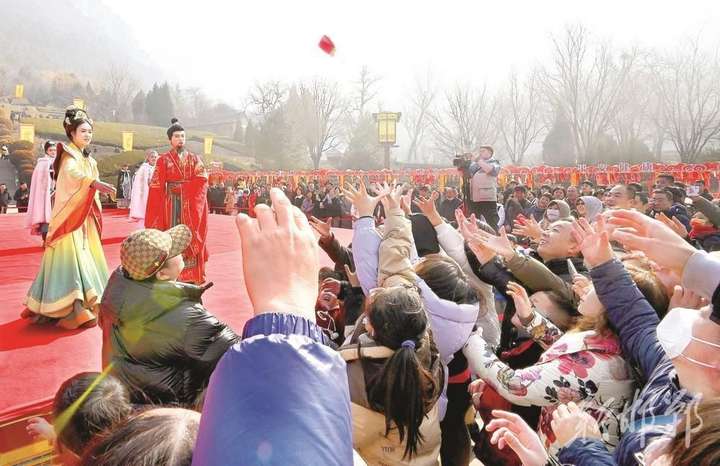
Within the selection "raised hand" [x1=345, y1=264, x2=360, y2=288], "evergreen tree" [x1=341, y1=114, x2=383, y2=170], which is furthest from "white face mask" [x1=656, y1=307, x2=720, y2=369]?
"evergreen tree" [x1=341, y1=114, x2=383, y2=170]

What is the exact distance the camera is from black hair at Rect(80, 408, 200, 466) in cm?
73

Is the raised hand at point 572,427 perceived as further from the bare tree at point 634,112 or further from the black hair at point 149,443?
the bare tree at point 634,112

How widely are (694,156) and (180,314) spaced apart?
3297 centimetres

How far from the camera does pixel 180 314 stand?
1.96m

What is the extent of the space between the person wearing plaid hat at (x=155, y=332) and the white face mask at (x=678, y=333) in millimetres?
1456

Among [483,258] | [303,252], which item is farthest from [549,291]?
[303,252]

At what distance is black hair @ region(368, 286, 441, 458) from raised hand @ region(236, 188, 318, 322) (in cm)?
100

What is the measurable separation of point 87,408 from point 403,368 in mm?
959

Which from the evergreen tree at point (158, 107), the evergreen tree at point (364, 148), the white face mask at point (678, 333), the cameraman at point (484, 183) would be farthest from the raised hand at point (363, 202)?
the evergreen tree at point (158, 107)

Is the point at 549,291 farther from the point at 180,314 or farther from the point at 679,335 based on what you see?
the point at 180,314

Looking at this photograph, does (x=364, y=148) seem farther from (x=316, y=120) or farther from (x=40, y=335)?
(x=40, y=335)

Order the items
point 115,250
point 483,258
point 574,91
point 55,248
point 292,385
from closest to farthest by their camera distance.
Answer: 1. point 292,385
2. point 483,258
3. point 55,248
4. point 115,250
5. point 574,91

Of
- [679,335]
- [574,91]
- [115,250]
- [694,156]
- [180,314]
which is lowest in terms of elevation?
[115,250]

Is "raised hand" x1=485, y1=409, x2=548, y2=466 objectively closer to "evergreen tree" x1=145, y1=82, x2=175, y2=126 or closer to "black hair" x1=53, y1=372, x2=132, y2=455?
"black hair" x1=53, y1=372, x2=132, y2=455
